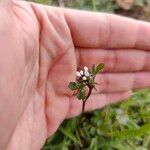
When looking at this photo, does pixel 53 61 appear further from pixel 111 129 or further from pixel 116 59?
pixel 111 129

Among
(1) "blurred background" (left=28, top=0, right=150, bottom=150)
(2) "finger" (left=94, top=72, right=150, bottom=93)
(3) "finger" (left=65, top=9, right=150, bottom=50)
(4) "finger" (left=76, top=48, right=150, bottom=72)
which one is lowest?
(1) "blurred background" (left=28, top=0, right=150, bottom=150)

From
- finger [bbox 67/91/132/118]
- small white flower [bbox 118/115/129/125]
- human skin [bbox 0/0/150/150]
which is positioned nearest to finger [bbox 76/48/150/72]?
human skin [bbox 0/0/150/150]

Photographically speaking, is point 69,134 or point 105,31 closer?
point 105,31

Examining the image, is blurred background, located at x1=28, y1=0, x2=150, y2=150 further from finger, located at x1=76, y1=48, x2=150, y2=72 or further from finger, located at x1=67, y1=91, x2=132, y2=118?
finger, located at x1=76, y1=48, x2=150, y2=72

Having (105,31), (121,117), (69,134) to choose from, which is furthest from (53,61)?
(121,117)

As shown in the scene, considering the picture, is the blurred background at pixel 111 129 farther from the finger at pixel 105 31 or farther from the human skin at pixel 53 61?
the finger at pixel 105 31

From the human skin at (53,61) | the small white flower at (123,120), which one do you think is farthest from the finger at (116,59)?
the small white flower at (123,120)

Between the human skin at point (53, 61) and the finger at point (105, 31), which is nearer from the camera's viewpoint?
the human skin at point (53, 61)
